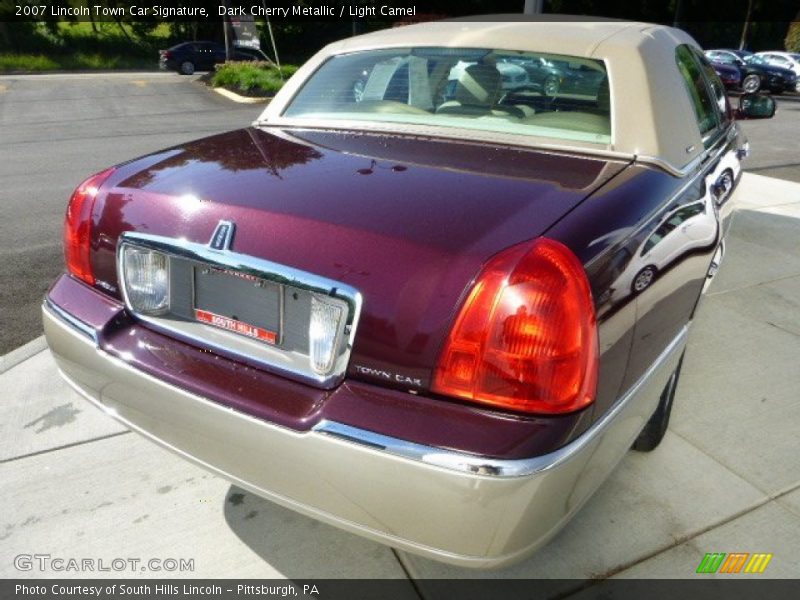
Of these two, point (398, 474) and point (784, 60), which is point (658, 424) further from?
point (784, 60)

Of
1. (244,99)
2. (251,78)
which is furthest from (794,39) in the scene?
(244,99)

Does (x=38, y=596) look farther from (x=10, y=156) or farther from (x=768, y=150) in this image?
(x=768, y=150)

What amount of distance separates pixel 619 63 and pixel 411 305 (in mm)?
1472

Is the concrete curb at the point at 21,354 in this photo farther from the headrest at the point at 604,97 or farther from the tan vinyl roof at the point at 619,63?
the headrest at the point at 604,97

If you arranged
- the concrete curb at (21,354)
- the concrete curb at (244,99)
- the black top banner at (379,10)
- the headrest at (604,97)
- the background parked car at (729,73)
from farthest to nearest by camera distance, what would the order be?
1. the black top banner at (379,10)
2. the background parked car at (729,73)
3. the concrete curb at (244,99)
4. the concrete curb at (21,354)
5. the headrest at (604,97)

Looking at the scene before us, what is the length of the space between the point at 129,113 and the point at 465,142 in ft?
49.0

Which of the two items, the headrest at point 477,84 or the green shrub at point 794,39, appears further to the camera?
the green shrub at point 794,39

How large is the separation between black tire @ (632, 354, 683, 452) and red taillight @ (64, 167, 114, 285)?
6.92 ft

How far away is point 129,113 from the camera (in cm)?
1537

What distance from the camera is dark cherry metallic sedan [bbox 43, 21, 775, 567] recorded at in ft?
5.06

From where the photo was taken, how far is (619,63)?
8.12 ft

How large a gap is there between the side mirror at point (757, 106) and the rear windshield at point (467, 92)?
227cm

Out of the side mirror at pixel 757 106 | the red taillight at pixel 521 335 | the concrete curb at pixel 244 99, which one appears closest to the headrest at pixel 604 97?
the red taillight at pixel 521 335

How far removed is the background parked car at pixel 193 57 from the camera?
93.5 feet
